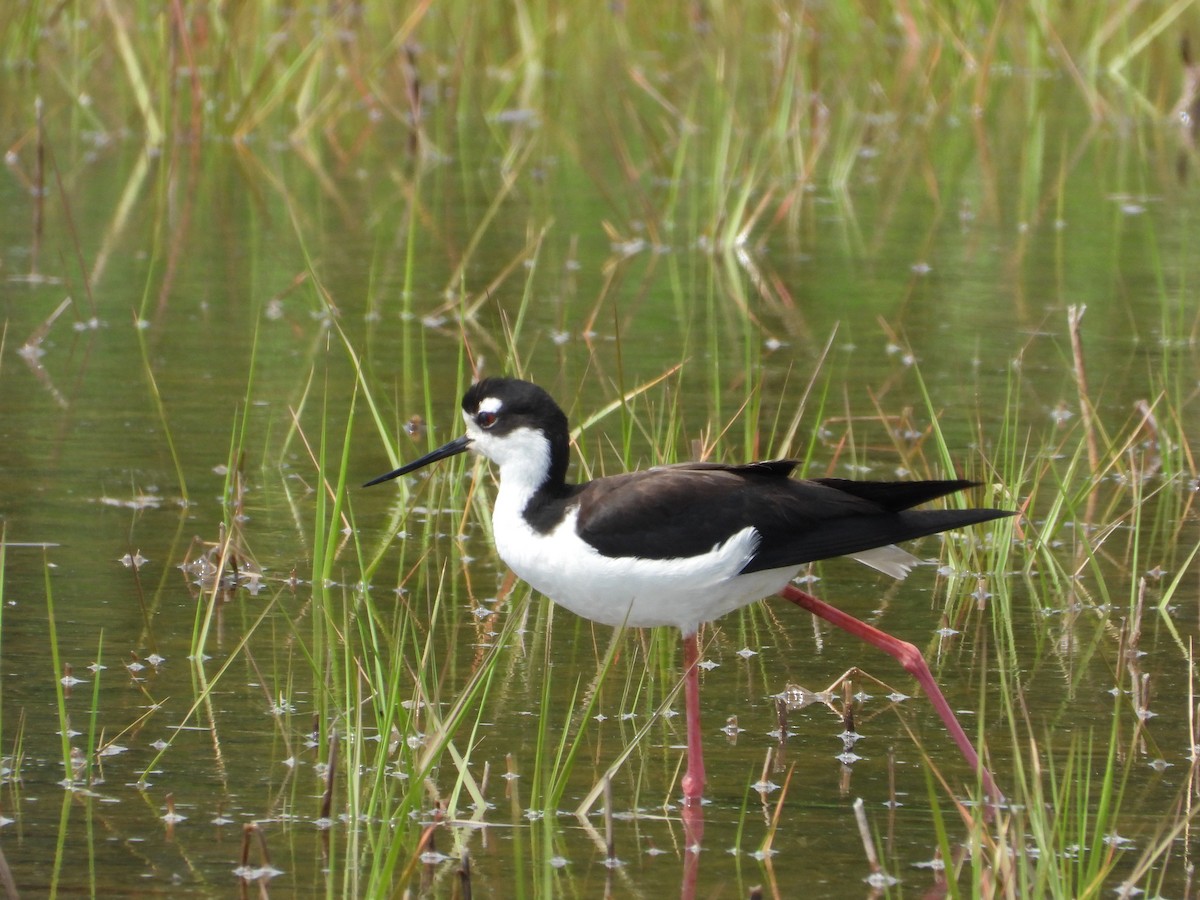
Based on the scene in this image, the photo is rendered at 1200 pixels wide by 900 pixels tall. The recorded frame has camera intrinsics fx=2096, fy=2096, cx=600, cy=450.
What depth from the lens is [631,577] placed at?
4.04 metres

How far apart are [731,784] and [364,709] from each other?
81cm

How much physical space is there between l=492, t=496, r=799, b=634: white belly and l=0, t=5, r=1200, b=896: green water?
27 cm

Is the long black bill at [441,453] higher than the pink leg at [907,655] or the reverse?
higher

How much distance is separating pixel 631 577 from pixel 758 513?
303 millimetres

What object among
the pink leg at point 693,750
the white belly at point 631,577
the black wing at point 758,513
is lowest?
the pink leg at point 693,750

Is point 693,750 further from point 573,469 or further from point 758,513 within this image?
point 573,469

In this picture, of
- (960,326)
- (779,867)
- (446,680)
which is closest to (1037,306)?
(960,326)

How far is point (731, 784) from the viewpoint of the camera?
4.04 metres

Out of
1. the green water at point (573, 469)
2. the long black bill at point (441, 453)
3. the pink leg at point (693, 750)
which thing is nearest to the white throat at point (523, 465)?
the long black bill at point (441, 453)

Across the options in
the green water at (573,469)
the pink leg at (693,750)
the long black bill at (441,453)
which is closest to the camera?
the green water at (573,469)

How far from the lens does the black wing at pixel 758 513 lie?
4.09m

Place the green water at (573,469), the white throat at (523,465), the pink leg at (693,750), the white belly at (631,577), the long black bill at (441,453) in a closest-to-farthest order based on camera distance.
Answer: the green water at (573,469) → the pink leg at (693,750) → the white belly at (631,577) → the white throat at (523,465) → the long black bill at (441,453)

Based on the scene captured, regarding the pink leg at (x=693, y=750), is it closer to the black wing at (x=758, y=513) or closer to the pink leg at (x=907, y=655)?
the black wing at (x=758, y=513)

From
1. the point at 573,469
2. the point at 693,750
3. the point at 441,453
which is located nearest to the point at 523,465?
the point at 441,453
